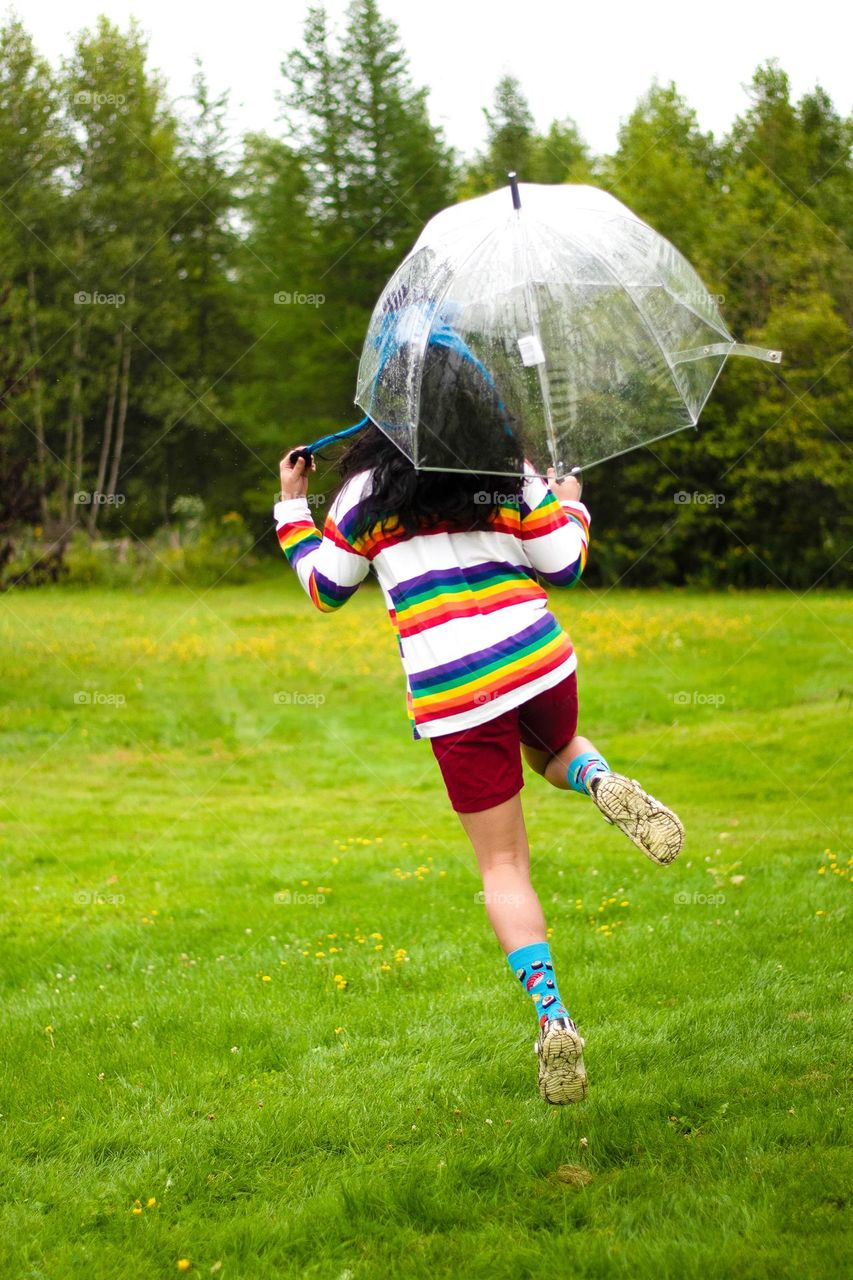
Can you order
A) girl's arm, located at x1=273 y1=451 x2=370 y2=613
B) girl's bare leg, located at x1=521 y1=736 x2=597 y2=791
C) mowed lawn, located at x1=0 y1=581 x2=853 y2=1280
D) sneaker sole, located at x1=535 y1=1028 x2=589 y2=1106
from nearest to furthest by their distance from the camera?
mowed lawn, located at x1=0 y1=581 x2=853 y2=1280 → sneaker sole, located at x1=535 y1=1028 x2=589 y2=1106 → girl's arm, located at x1=273 y1=451 x2=370 y2=613 → girl's bare leg, located at x1=521 y1=736 x2=597 y2=791

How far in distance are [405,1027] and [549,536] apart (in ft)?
7.05

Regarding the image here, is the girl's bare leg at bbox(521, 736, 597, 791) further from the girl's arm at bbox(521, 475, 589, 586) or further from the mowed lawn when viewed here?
the mowed lawn

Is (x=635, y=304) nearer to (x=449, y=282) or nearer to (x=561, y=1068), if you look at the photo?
(x=449, y=282)

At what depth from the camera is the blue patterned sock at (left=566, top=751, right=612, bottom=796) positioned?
12.2 feet

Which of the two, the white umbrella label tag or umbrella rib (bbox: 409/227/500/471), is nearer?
umbrella rib (bbox: 409/227/500/471)

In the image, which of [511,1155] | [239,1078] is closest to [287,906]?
[239,1078]

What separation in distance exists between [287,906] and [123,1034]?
2050 mm

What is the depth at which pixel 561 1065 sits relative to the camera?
3365 millimetres

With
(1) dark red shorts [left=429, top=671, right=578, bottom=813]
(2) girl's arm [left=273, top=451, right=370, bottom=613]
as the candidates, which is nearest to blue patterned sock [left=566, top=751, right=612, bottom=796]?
(1) dark red shorts [left=429, top=671, right=578, bottom=813]

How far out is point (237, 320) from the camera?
33531 millimetres

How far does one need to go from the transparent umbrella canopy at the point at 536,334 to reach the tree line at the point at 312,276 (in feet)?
64.7

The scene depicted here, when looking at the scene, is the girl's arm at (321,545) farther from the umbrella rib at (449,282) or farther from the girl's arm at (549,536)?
the girl's arm at (549,536)

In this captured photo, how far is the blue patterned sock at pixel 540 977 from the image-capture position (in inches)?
135

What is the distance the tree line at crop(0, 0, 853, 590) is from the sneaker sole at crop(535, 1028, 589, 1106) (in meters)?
20.3
